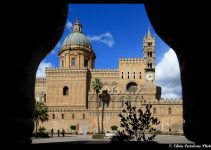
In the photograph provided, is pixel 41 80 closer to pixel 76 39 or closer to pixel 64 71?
pixel 64 71

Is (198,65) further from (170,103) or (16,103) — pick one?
(170,103)

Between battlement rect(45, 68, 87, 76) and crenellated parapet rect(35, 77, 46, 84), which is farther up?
battlement rect(45, 68, 87, 76)

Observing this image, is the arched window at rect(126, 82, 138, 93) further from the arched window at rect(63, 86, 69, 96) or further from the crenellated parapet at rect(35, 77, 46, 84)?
the crenellated parapet at rect(35, 77, 46, 84)

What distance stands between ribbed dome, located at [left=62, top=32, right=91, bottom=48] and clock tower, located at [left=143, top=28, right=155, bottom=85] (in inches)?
509

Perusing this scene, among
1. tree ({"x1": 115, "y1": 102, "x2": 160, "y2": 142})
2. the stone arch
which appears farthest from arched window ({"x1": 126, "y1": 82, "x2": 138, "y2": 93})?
tree ({"x1": 115, "y1": 102, "x2": 160, "y2": 142})

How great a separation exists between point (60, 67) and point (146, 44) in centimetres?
1867

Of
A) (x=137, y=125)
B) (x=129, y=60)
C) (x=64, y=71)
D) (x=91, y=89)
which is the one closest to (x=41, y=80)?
(x=64, y=71)

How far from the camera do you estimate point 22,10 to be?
698 cm

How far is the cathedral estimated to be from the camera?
64.4 meters

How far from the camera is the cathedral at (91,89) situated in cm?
6438

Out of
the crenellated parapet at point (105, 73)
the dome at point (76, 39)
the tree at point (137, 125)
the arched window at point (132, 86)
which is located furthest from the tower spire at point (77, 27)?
the tree at point (137, 125)

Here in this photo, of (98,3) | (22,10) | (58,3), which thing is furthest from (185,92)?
(22,10)

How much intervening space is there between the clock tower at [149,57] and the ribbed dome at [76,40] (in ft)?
42.4

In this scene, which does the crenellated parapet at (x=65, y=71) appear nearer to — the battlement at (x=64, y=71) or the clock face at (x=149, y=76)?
the battlement at (x=64, y=71)
